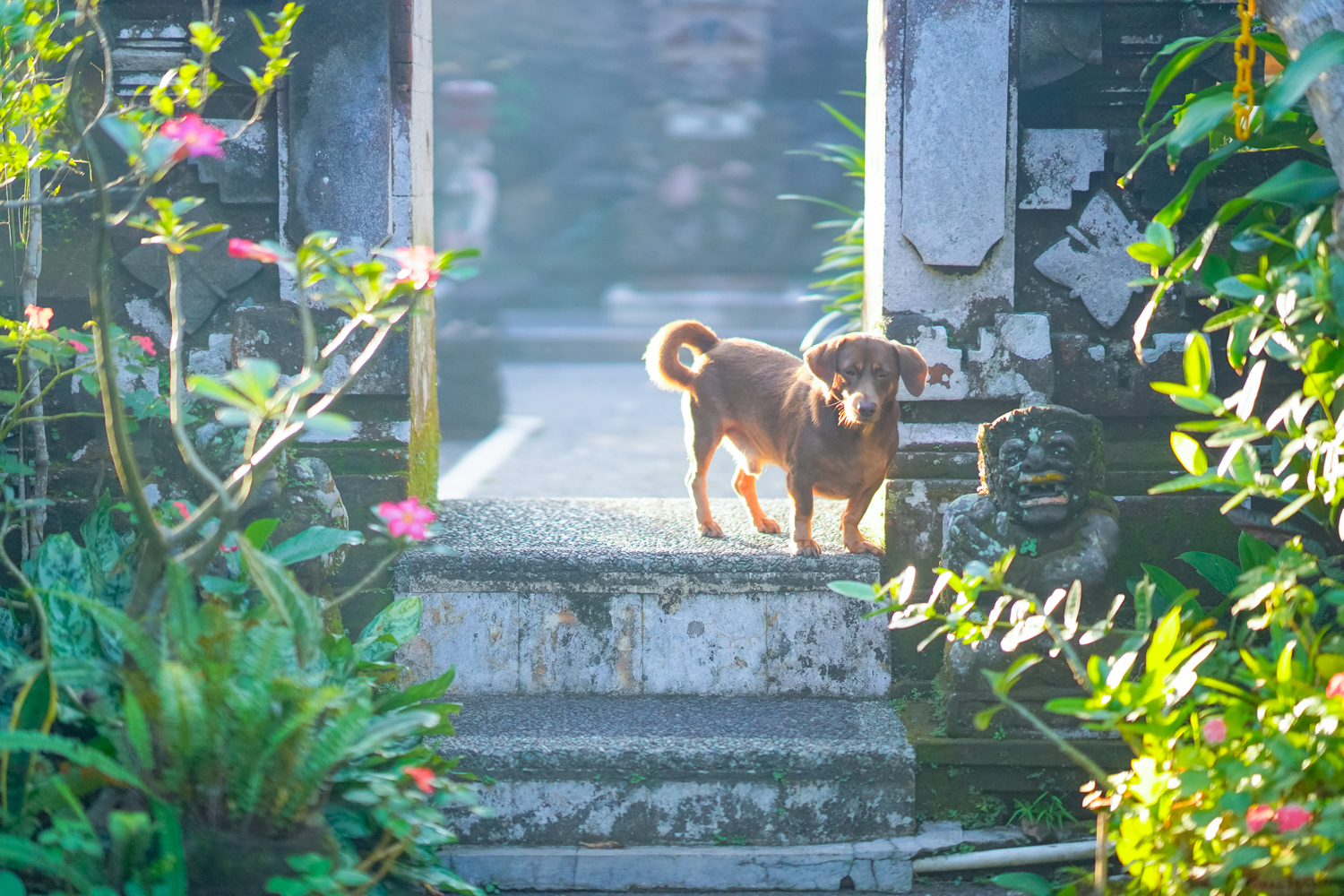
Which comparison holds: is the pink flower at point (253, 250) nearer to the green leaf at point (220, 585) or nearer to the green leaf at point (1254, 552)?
the green leaf at point (220, 585)

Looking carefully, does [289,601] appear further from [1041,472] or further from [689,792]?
[1041,472]

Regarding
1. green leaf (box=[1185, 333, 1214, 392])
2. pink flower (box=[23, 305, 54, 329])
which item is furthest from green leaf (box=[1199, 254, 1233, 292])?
pink flower (box=[23, 305, 54, 329])

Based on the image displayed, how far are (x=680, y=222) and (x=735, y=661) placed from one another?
14920 mm

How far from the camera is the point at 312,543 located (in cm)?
278

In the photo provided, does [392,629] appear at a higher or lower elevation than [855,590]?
lower

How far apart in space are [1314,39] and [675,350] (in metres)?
2.14

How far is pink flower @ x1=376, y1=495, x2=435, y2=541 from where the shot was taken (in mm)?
2219

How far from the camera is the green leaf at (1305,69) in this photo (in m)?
2.10

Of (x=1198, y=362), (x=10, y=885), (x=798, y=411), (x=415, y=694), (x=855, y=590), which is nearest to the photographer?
(x=10, y=885)

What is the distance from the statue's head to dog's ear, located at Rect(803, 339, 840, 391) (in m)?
0.49

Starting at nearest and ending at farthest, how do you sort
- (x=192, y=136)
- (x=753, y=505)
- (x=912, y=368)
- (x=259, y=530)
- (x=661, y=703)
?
(x=192, y=136)
(x=259, y=530)
(x=912, y=368)
(x=661, y=703)
(x=753, y=505)

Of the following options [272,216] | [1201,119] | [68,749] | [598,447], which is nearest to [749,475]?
[272,216]

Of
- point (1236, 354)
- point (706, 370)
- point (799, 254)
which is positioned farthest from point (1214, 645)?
point (799, 254)

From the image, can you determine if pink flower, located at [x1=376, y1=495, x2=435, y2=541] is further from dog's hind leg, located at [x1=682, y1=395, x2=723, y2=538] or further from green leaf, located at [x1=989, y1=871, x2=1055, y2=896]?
dog's hind leg, located at [x1=682, y1=395, x2=723, y2=538]
